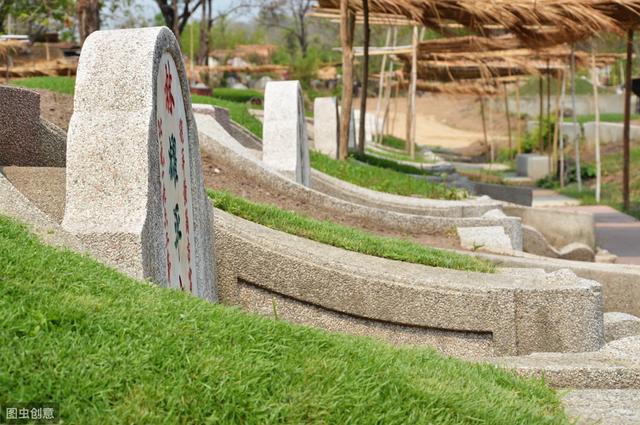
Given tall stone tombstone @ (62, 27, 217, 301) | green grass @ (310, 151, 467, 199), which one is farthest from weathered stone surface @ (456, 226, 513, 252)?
tall stone tombstone @ (62, 27, 217, 301)

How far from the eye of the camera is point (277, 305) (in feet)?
19.5

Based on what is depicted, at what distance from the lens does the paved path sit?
→ 12.4 meters

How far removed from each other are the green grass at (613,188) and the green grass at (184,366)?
42.9ft

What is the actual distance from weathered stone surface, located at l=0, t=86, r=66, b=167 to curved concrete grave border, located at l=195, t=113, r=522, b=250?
4.10 m

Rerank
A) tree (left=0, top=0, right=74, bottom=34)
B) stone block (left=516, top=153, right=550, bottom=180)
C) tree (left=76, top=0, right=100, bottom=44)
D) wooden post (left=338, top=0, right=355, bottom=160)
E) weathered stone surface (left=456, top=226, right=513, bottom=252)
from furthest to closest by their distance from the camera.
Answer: tree (left=0, top=0, right=74, bottom=34) → stone block (left=516, top=153, right=550, bottom=180) → wooden post (left=338, top=0, right=355, bottom=160) → tree (left=76, top=0, right=100, bottom=44) → weathered stone surface (left=456, top=226, right=513, bottom=252)

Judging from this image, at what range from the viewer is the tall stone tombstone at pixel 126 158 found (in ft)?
14.2

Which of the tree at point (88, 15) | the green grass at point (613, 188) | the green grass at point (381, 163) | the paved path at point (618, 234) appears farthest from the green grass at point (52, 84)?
the green grass at point (613, 188)

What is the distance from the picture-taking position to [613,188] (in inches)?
832

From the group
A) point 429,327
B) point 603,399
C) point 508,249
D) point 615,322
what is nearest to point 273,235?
point 429,327

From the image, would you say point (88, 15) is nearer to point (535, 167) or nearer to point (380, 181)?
point (380, 181)

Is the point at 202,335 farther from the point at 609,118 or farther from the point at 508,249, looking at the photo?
the point at 609,118

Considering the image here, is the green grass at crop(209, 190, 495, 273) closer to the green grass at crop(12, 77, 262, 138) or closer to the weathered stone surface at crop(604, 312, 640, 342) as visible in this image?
the weathered stone surface at crop(604, 312, 640, 342)

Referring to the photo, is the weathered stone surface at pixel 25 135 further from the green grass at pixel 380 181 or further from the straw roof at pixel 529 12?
the straw roof at pixel 529 12

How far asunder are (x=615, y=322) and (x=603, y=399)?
2633mm
